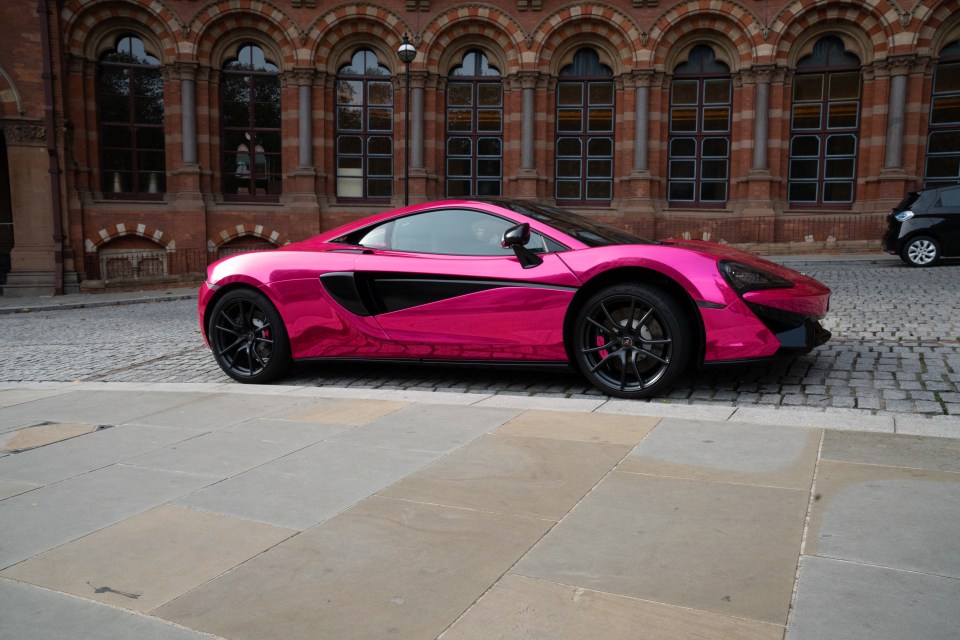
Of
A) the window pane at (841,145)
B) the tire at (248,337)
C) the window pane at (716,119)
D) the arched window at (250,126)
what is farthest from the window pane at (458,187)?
the tire at (248,337)

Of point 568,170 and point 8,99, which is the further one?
point 568,170

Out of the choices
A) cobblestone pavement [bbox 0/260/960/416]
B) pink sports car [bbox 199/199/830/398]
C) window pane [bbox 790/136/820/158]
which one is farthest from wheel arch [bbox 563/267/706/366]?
window pane [bbox 790/136/820/158]

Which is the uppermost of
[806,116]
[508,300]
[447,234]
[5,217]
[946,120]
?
[806,116]

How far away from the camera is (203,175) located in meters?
23.4

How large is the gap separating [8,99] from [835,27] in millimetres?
22394

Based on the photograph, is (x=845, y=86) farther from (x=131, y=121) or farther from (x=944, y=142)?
(x=131, y=121)

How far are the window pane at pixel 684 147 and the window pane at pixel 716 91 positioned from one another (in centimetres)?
122

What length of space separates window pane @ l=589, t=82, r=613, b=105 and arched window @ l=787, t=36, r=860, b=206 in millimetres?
5235

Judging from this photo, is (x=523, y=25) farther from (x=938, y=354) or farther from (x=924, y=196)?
(x=938, y=354)

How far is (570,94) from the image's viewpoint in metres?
24.2

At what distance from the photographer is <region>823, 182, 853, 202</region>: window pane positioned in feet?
75.6

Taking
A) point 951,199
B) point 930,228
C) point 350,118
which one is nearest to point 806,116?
point 951,199

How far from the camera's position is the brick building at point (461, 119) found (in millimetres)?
21938

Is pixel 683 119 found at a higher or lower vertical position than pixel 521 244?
higher
